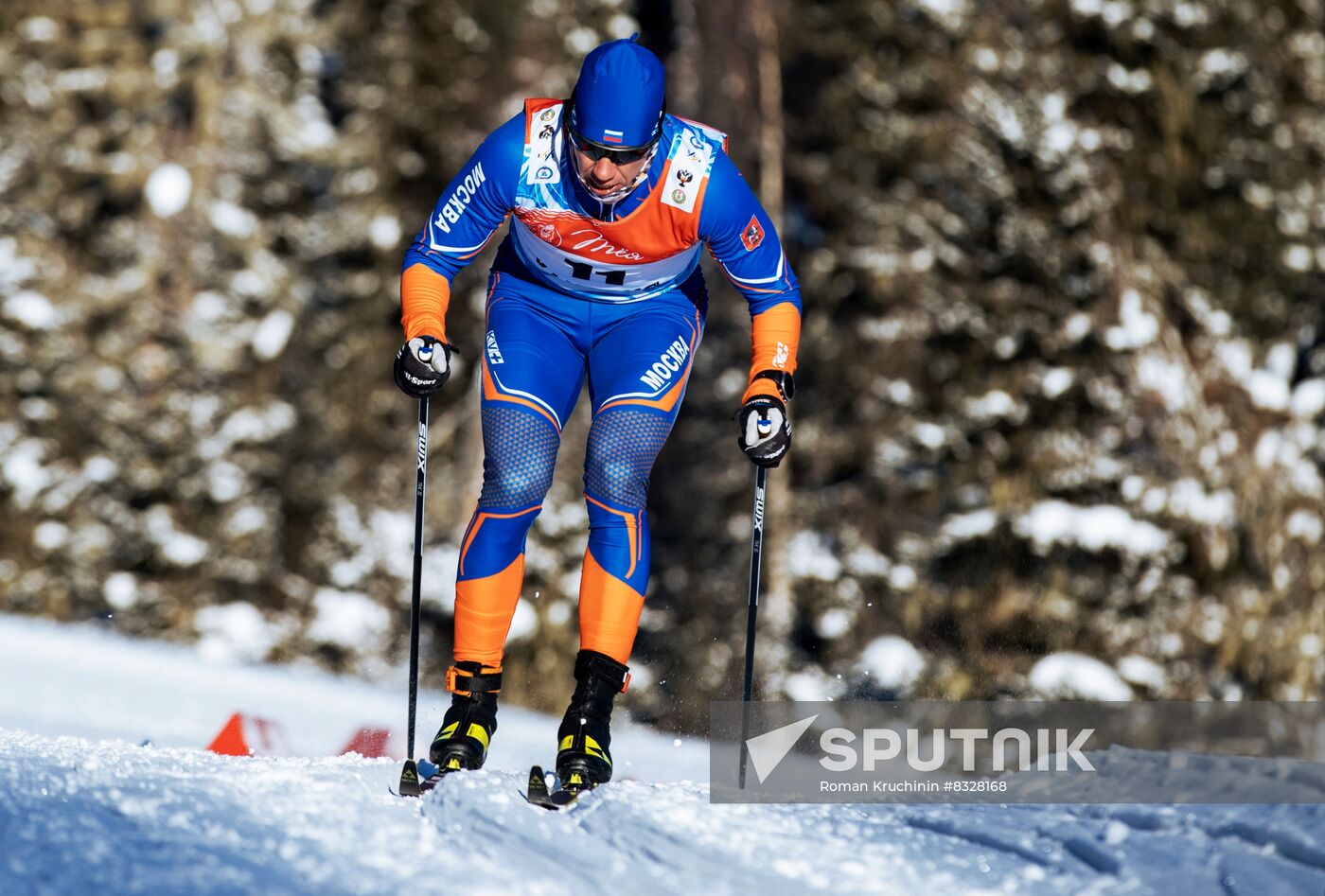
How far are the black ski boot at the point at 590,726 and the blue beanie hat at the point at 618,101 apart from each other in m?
1.74

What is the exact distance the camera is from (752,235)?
14.8 ft

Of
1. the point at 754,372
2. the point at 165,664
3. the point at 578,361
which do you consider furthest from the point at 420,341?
Answer: the point at 165,664

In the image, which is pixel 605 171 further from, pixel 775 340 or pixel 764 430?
pixel 764 430

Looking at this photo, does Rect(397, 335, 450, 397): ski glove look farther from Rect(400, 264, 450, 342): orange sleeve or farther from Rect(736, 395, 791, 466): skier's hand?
Rect(736, 395, 791, 466): skier's hand

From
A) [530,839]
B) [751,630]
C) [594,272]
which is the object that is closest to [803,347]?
[751,630]

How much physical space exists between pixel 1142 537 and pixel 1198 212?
12.2 ft

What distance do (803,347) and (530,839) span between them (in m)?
9.94

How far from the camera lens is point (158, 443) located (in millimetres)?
13336

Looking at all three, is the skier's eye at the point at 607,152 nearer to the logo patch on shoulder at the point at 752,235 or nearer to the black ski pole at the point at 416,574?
the logo patch on shoulder at the point at 752,235

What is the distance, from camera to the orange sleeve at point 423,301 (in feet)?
14.7

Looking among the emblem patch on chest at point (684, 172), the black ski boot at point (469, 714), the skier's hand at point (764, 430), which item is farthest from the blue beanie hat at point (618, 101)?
the black ski boot at point (469, 714)

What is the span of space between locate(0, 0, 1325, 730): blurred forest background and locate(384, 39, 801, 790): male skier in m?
8.02

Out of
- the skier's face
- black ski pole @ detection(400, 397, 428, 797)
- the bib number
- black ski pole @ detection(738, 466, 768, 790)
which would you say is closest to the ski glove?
black ski pole @ detection(400, 397, 428, 797)

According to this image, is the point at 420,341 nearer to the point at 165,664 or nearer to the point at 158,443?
the point at 165,664
